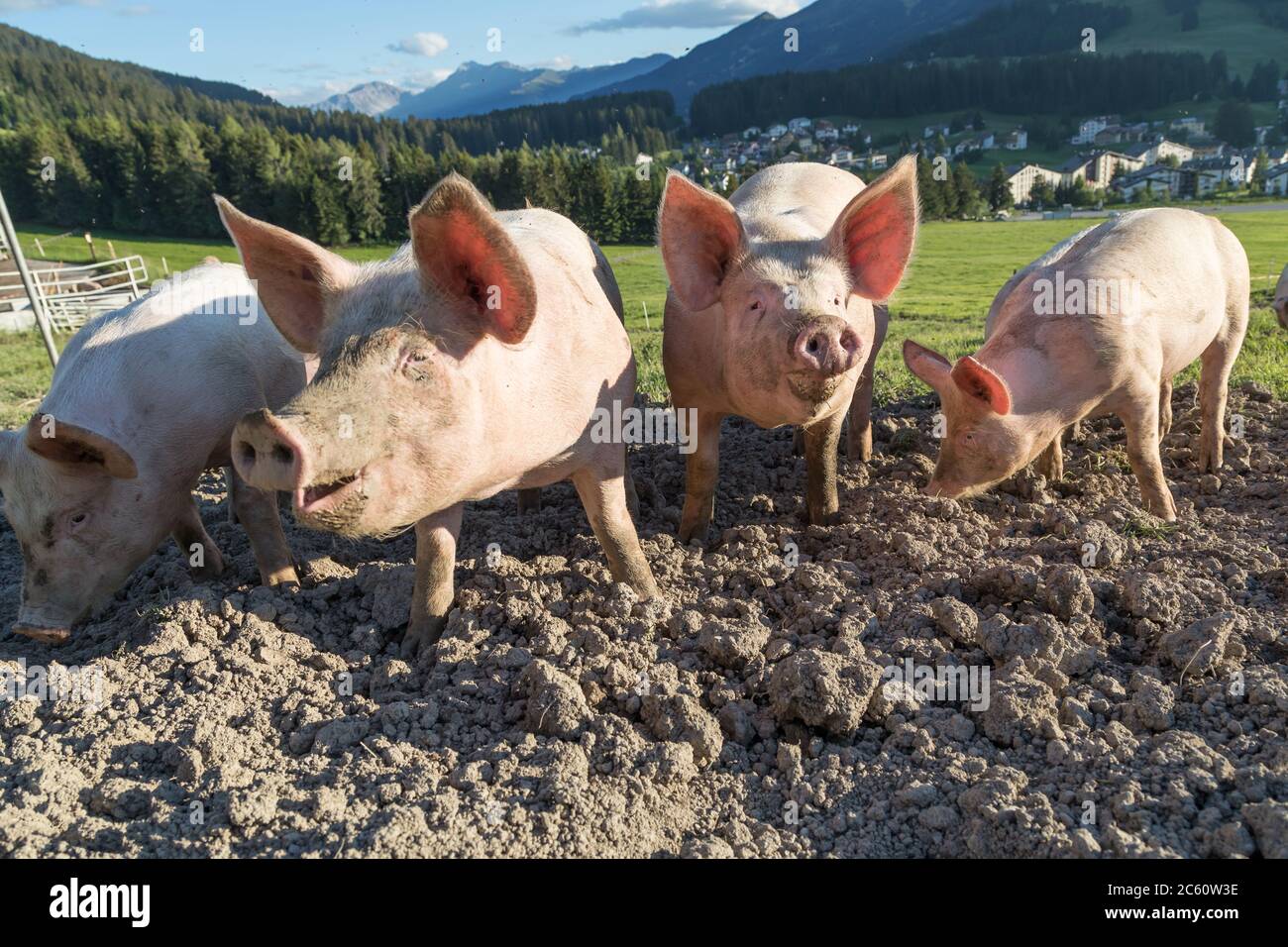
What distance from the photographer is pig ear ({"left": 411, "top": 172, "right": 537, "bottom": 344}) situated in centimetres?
258

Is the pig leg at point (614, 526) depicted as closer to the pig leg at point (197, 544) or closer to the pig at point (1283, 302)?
the pig leg at point (197, 544)

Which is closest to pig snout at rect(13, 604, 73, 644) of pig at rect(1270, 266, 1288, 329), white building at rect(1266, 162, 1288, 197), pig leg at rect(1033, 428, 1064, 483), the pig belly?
pig leg at rect(1033, 428, 1064, 483)

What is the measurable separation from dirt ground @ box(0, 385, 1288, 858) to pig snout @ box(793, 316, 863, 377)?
1072 millimetres

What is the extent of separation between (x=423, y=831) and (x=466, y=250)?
180 cm

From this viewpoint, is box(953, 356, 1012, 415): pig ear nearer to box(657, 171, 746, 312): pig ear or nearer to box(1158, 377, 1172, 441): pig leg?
box(657, 171, 746, 312): pig ear

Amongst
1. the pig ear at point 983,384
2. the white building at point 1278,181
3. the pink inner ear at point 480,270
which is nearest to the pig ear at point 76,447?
the pink inner ear at point 480,270

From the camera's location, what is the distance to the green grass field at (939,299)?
306 inches

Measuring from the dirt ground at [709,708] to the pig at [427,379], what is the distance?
2.01 feet

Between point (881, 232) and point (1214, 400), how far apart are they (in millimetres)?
3172

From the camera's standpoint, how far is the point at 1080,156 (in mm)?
65688

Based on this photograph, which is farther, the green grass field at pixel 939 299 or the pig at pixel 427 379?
the green grass field at pixel 939 299

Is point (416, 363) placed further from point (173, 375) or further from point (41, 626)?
point (41, 626)

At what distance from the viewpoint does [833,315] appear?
335 cm

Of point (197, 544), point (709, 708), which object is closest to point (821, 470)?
point (709, 708)
